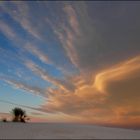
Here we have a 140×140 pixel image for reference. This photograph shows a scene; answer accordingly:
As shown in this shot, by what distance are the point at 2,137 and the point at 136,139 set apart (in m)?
4.50

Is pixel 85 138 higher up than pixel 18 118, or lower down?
lower down

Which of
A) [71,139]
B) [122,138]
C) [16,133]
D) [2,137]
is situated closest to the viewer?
[71,139]

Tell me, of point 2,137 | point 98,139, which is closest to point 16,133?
point 2,137

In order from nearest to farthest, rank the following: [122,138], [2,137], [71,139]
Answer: [71,139], [122,138], [2,137]

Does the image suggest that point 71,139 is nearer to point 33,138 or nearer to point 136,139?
point 33,138

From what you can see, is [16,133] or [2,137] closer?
[2,137]

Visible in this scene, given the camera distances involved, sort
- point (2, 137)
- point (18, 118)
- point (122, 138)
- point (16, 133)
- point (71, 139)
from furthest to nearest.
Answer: point (18, 118) → point (16, 133) → point (2, 137) → point (122, 138) → point (71, 139)

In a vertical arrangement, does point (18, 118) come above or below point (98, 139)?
above

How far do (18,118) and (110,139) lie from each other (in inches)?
493

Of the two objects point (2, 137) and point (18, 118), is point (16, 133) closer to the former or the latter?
point (2, 137)

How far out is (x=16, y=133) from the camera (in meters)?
10.0

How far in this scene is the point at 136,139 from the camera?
342 inches

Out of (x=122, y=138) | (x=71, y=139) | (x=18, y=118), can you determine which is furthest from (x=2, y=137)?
(x=18, y=118)

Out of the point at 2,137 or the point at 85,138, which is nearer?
the point at 85,138
